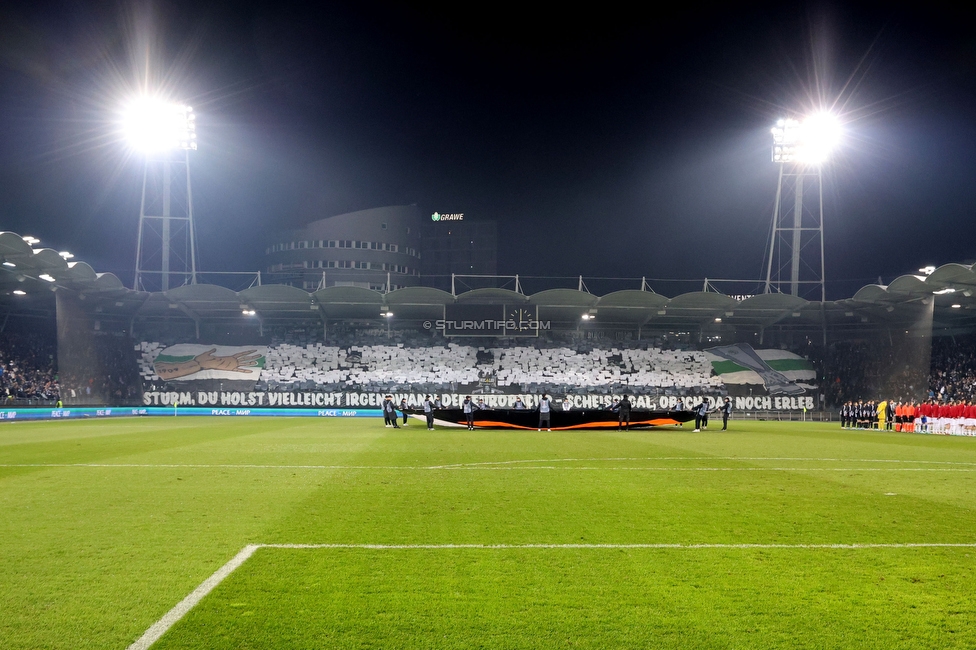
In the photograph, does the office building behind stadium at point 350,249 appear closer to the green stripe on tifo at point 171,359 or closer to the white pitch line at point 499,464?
the green stripe on tifo at point 171,359

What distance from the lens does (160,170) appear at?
4916cm

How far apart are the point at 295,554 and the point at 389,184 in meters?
54.1

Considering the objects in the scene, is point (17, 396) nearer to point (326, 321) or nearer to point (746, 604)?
point (326, 321)

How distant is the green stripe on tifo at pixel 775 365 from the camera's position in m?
47.4

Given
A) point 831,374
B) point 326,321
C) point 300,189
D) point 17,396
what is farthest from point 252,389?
point 831,374

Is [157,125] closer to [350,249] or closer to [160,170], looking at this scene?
[160,170]

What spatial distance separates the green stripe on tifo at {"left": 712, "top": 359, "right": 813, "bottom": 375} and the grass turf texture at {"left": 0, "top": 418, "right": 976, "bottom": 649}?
Answer: 3468cm

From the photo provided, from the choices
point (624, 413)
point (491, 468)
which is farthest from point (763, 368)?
point (491, 468)

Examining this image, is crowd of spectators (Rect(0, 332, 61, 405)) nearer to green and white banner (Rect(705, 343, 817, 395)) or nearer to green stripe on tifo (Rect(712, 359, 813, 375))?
green stripe on tifo (Rect(712, 359, 813, 375))

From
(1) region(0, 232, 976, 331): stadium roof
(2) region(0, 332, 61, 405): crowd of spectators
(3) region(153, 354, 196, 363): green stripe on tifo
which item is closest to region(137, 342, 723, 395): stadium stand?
(3) region(153, 354, 196, 363): green stripe on tifo

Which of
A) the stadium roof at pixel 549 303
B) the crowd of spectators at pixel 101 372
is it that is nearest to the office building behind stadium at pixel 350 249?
the stadium roof at pixel 549 303

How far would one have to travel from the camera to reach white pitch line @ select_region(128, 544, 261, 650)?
414 cm

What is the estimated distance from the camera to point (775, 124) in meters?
44.1

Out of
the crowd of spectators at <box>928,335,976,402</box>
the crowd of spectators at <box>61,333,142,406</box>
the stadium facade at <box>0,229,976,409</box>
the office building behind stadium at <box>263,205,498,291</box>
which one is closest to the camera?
the crowd of spectators at <box>928,335,976,402</box>
